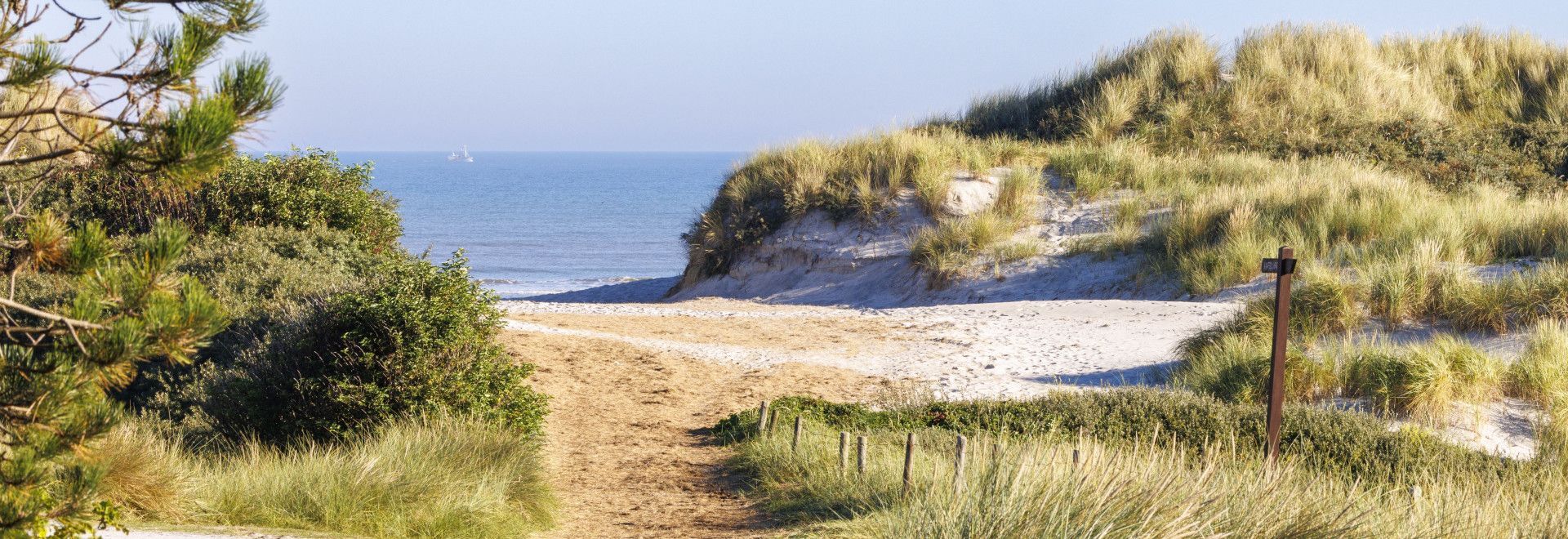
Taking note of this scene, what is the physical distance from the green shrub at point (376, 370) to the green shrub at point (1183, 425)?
7.21 ft

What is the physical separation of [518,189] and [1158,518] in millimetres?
100690

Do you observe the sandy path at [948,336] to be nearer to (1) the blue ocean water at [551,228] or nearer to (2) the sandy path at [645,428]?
(2) the sandy path at [645,428]

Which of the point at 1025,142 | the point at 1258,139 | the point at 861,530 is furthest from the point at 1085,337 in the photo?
the point at 1258,139

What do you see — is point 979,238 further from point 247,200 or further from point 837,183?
point 247,200

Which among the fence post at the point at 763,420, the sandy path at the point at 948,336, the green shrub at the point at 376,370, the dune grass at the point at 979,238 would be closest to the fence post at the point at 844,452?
the fence post at the point at 763,420

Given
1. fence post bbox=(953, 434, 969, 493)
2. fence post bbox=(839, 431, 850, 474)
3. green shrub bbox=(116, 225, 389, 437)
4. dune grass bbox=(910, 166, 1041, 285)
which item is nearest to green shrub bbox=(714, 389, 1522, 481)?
fence post bbox=(839, 431, 850, 474)

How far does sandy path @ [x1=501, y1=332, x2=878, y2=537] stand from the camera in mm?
7605

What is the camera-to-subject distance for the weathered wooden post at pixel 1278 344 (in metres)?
7.42

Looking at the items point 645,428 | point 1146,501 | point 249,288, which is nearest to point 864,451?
point 1146,501

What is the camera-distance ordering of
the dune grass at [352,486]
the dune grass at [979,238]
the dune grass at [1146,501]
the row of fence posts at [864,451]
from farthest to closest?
the dune grass at [979,238]
the dune grass at [352,486]
the row of fence posts at [864,451]
the dune grass at [1146,501]

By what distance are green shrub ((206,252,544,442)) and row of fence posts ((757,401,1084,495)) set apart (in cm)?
189

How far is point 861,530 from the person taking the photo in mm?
6090

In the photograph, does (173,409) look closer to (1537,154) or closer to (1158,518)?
(1158,518)

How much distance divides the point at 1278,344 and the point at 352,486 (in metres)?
5.86
